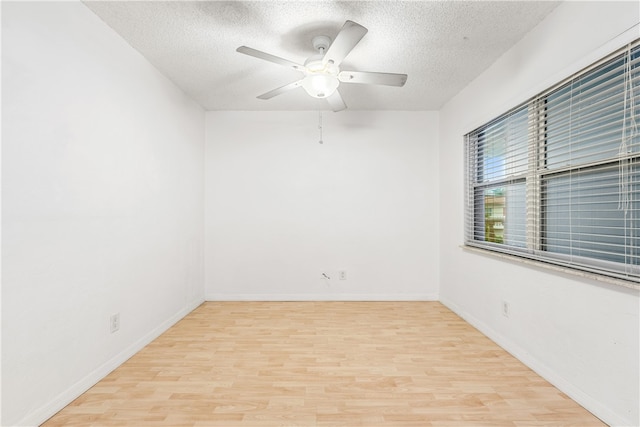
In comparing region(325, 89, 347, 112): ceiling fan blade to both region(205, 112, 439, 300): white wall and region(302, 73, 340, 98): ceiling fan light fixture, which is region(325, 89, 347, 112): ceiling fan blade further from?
region(205, 112, 439, 300): white wall

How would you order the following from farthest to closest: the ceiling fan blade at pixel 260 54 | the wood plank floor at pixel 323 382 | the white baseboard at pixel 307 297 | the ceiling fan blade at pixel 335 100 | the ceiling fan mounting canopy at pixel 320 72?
the white baseboard at pixel 307 297, the ceiling fan blade at pixel 335 100, the ceiling fan mounting canopy at pixel 320 72, the ceiling fan blade at pixel 260 54, the wood plank floor at pixel 323 382

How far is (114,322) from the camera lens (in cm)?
203

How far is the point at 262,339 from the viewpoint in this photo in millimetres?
2480

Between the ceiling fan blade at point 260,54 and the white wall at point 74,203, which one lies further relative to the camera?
the ceiling fan blade at point 260,54

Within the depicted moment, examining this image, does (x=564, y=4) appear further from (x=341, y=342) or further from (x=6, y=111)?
(x=6, y=111)

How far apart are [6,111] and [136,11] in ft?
3.32

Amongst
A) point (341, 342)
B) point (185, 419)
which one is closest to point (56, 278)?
point (185, 419)

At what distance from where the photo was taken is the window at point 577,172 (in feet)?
4.67

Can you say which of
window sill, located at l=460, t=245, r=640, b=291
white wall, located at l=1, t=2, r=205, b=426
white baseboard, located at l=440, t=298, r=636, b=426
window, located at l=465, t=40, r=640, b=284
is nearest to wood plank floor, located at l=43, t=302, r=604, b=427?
white baseboard, located at l=440, t=298, r=636, b=426

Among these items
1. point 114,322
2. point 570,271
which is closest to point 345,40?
point 570,271

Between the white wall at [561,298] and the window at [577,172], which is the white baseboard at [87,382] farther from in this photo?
the window at [577,172]

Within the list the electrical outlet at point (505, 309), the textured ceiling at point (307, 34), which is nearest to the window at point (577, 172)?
the electrical outlet at point (505, 309)

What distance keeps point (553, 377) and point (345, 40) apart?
2.44 meters

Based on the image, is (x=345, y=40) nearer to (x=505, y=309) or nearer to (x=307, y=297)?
(x=505, y=309)
